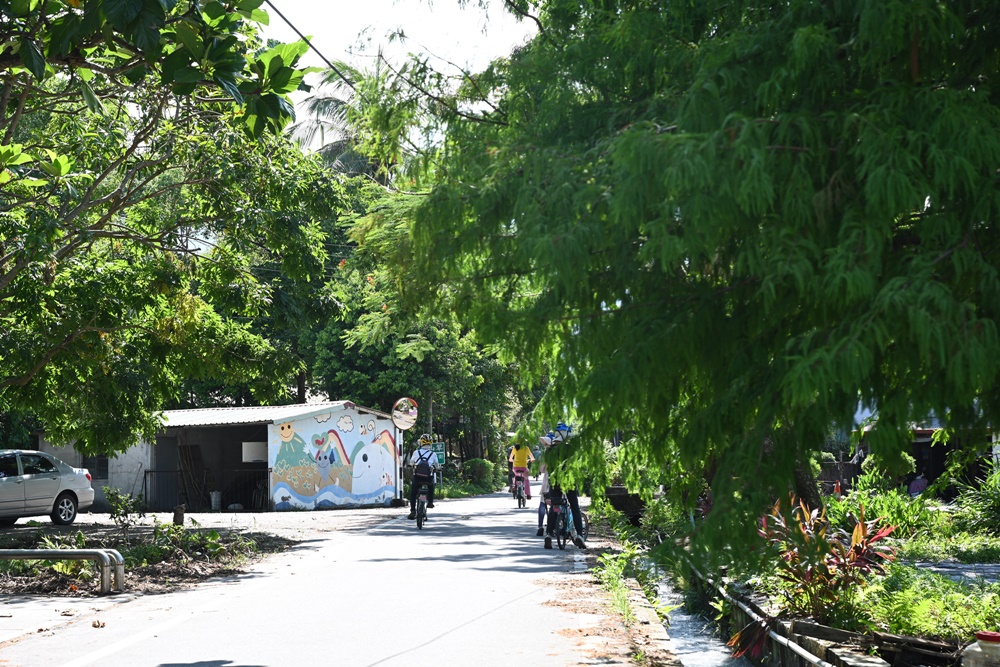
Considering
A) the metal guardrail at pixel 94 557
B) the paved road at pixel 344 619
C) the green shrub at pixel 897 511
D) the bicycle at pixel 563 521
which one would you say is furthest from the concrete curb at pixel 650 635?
the metal guardrail at pixel 94 557

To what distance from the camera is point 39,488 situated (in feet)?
83.1

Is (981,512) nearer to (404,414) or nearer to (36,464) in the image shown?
(404,414)

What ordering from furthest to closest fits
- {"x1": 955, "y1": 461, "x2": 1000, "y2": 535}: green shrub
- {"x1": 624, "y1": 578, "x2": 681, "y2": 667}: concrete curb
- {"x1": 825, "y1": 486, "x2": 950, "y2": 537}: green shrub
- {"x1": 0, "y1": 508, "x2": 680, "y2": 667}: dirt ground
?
{"x1": 955, "y1": 461, "x2": 1000, "y2": 535}: green shrub, {"x1": 825, "y1": 486, "x2": 950, "y2": 537}: green shrub, {"x1": 0, "y1": 508, "x2": 680, "y2": 667}: dirt ground, {"x1": 624, "y1": 578, "x2": 681, "y2": 667}: concrete curb

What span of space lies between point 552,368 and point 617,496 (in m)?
16.4

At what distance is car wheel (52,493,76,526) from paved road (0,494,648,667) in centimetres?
1177

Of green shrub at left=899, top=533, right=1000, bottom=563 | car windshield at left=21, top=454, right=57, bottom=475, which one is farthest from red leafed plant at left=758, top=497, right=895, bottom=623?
car windshield at left=21, top=454, right=57, bottom=475

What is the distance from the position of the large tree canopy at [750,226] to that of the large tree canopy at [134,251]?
7.85 metres

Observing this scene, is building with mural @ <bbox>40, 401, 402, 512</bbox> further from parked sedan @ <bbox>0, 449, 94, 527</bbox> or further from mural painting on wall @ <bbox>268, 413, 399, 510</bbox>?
parked sedan @ <bbox>0, 449, 94, 527</bbox>

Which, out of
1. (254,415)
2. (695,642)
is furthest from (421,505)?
(695,642)

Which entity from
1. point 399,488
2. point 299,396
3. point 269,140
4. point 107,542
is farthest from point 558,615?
point 299,396

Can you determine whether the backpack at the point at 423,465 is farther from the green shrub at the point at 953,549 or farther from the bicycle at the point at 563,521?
the green shrub at the point at 953,549

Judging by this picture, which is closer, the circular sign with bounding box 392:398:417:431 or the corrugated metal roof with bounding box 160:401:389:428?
the circular sign with bounding box 392:398:417:431

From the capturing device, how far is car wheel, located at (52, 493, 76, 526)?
2584 centimetres

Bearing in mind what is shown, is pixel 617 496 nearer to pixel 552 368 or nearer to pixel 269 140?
pixel 269 140
